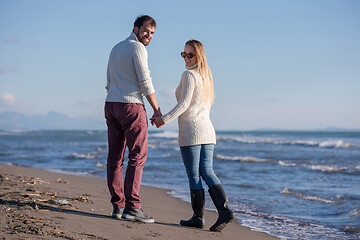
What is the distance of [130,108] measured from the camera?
3422mm

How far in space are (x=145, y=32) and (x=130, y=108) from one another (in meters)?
0.72

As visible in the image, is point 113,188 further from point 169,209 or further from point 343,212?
point 343,212

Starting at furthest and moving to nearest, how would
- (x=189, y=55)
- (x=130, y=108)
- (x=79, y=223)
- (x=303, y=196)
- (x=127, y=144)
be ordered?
(x=303, y=196), (x=189, y=55), (x=127, y=144), (x=130, y=108), (x=79, y=223)

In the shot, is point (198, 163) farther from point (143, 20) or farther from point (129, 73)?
point (143, 20)

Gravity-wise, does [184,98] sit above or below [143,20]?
below

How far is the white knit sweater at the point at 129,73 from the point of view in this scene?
3.42 metres

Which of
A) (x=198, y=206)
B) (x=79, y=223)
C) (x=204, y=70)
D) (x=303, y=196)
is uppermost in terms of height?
(x=204, y=70)

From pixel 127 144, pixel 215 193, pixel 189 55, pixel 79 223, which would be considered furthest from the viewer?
pixel 189 55

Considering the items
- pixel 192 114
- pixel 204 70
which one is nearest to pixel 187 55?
pixel 204 70

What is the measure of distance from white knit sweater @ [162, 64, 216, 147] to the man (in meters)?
0.23

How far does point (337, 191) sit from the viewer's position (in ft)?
23.8

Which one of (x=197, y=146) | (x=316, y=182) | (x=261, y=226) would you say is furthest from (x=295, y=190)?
(x=197, y=146)

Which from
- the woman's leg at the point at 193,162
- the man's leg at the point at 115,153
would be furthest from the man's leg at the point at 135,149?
the woman's leg at the point at 193,162

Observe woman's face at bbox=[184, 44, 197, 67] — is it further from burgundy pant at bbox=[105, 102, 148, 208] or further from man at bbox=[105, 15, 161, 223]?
burgundy pant at bbox=[105, 102, 148, 208]
